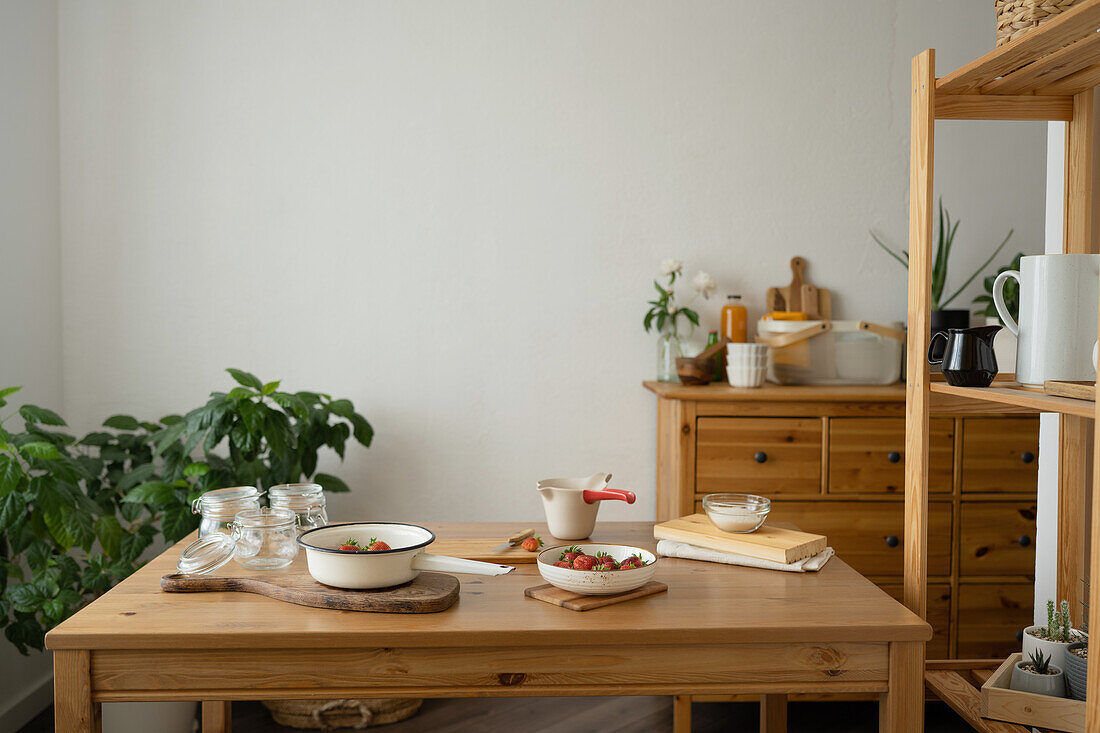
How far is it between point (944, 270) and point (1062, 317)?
6.09 ft

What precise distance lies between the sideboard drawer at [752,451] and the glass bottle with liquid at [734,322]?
48cm

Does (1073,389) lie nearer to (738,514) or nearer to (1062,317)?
(1062,317)

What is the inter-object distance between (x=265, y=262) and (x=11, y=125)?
0.88 metres

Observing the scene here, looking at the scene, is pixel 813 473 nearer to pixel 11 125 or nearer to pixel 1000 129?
pixel 1000 129

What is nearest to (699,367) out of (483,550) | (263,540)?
(483,550)

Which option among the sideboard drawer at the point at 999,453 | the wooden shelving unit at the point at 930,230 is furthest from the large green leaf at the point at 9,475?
the sideboard drawer at the point at 999,453

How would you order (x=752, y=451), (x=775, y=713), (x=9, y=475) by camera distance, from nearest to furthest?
1. (x=775, y=713)
2. (x=9, y=475)
3. (x=752, y=451)

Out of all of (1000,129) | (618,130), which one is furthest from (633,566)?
(1000,129)

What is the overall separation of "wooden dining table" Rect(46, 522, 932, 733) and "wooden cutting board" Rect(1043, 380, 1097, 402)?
41 centimetres

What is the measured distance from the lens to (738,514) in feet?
5.61

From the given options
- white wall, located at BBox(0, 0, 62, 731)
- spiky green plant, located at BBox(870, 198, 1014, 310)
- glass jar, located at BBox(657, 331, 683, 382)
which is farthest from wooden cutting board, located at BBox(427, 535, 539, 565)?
spiky green plant, located at BBox(870, 198, 1014, 310)

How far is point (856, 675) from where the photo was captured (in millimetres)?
1346

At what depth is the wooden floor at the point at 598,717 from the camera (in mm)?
2680

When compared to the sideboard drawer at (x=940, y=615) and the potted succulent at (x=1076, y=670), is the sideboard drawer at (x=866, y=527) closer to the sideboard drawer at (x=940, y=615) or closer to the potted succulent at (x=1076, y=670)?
the sideboard drawer at (x=940, y=615)
